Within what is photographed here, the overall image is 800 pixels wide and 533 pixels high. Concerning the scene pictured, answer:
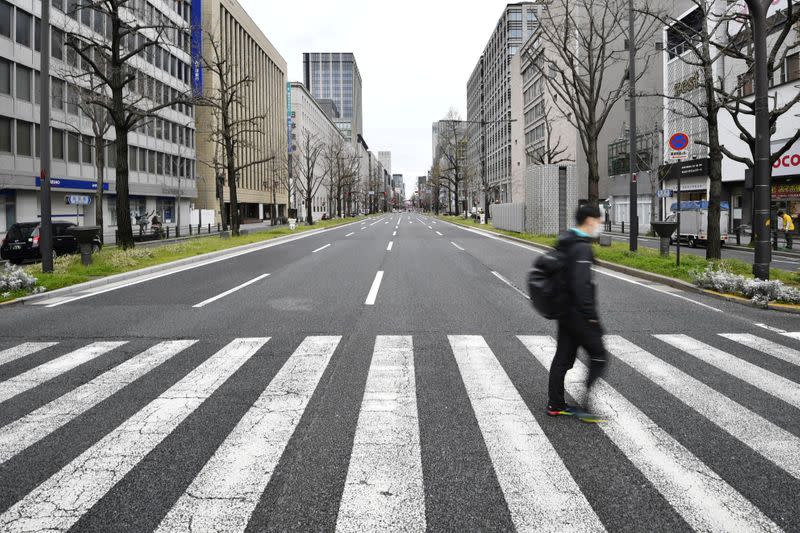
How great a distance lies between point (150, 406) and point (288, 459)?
173 centimetres

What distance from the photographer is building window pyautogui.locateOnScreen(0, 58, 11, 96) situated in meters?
29.8

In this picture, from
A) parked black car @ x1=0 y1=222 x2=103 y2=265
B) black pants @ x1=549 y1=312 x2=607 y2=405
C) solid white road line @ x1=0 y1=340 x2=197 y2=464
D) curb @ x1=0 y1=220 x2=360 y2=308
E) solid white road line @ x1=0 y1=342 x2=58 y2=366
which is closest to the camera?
solid white road line @ x1=0 y1=340 x2=197 y2=464

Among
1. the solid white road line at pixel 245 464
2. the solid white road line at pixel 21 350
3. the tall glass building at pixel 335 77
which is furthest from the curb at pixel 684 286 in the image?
the tall glass building at pixel 335 77

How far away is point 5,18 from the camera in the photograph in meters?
30.1

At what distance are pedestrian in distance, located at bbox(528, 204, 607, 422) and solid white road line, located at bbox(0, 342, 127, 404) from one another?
4700 mm

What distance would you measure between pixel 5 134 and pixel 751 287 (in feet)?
116

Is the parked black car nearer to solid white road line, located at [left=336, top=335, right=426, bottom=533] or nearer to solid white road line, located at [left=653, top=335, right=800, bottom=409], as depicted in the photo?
solid white road line, located at [left=336, top=335, right=426, bottom=533]

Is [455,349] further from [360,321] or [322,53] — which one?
[322,53]

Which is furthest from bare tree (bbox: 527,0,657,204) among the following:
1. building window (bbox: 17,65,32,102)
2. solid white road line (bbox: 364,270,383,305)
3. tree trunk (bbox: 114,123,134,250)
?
building window (bbox: 17,65,32,102)

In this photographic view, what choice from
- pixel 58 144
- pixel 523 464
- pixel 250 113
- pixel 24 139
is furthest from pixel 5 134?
pixel 250 113

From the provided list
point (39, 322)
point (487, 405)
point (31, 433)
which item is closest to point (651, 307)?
point (487, 405)

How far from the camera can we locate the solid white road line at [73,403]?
3.96 meters

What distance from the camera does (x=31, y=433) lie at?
4070 millimetres

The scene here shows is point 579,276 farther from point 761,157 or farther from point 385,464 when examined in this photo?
point 761,157
